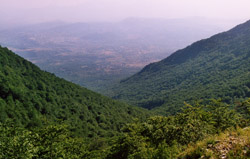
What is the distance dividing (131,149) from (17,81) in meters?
39.4

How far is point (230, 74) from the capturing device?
106750 mm

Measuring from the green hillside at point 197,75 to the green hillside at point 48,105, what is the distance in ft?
129

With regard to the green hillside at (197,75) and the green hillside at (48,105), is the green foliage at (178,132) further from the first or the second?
the green hillside at (197,75)

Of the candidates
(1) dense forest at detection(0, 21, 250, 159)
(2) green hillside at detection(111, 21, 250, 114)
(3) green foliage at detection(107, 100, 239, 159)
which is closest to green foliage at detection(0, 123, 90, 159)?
(1) dense forest at detection(0, 21, 250, 159)

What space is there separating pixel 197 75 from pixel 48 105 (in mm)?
115396

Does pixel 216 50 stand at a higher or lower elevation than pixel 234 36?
lower

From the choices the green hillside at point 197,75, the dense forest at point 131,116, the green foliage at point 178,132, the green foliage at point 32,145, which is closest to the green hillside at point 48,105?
the dense forest at point 131,116

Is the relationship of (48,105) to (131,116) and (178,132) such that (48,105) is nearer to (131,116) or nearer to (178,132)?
(131,116)

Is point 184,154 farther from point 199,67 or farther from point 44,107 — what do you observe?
point 199,67

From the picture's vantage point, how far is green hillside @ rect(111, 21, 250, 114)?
94831 mm

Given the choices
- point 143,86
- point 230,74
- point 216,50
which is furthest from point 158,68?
point 230,74

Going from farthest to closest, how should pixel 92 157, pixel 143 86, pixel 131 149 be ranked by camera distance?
1. pixel 143 86
2. pixel 92 157
3. pixel 131 149

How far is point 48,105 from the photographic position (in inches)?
1768

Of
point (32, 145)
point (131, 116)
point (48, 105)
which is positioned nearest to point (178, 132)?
point (32, 145)
